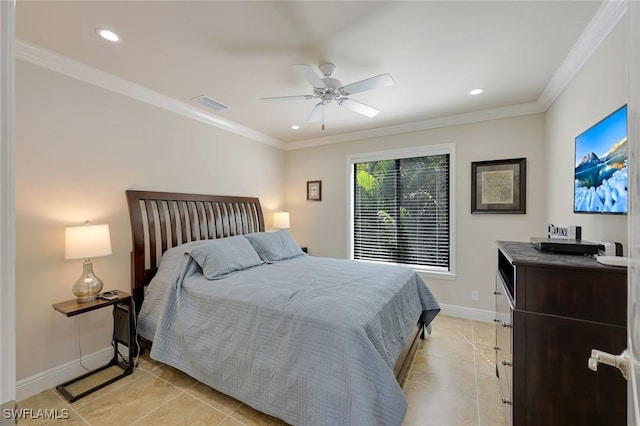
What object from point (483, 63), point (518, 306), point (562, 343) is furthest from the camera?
point (483, 63)

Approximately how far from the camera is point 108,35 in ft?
6.48

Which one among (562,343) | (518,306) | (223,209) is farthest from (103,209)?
(562,343)

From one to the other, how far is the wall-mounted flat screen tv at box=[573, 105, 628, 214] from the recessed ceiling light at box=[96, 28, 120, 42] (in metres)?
3.18

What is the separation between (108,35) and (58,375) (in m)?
2.73

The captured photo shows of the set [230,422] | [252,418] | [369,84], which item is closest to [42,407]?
[230,422]

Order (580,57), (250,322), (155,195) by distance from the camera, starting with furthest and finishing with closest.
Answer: (155,195)
(580,57)
(250,322)

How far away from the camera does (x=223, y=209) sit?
3.70 metres

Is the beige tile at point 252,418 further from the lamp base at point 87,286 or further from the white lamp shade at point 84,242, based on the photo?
the white lamp shade at point 84,242

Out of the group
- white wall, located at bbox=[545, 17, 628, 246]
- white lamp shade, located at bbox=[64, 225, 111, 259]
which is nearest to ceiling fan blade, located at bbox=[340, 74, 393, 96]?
white wall, located at bbox=[545, 17, 628, 246]

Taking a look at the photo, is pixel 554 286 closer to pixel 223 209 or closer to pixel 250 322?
pixel 250 322

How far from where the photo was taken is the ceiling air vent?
3.03 metres

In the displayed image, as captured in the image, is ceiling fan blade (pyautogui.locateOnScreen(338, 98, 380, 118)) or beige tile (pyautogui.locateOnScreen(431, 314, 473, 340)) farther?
beige tile (pyautogui.locateOnScreen(431, 314, 473, 340))

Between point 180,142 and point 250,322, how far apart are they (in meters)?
2.42

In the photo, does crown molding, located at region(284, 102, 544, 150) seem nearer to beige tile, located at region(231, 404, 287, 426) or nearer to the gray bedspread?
the gray bedspread
